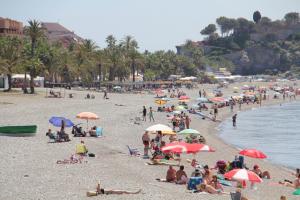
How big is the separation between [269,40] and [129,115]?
5971 inches

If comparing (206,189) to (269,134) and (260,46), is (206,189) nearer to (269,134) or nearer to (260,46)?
(269,134)

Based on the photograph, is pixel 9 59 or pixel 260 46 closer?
pixel 9 59

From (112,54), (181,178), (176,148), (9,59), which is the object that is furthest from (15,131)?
(112,54)

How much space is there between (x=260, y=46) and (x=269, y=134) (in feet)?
474

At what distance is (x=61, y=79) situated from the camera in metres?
81.8

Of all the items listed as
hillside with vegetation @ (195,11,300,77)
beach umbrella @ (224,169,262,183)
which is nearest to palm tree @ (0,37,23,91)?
beach umbrella @ (224,169,262,183)

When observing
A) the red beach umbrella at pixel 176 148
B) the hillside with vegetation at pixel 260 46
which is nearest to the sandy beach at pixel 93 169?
the red beach umbrella at pixel 176 148

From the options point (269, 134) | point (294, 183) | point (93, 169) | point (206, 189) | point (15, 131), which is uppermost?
point (15, 131)

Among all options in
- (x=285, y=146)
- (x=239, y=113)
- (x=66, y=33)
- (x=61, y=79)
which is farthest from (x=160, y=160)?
(x=66, y=33)

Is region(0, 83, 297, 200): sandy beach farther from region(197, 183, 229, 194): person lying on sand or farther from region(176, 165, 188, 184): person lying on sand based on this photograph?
region(197, 183, 229, 194): person lying on sand

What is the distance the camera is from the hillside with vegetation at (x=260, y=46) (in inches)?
Answer: 7170

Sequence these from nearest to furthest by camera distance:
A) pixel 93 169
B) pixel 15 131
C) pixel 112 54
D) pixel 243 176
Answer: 1. pixel 243 176
2. pixel 93 169
3. pixel 15 131
4. pixel 112 54

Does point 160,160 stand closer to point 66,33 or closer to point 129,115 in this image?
Result: point 129,115

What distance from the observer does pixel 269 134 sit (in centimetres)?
4341
